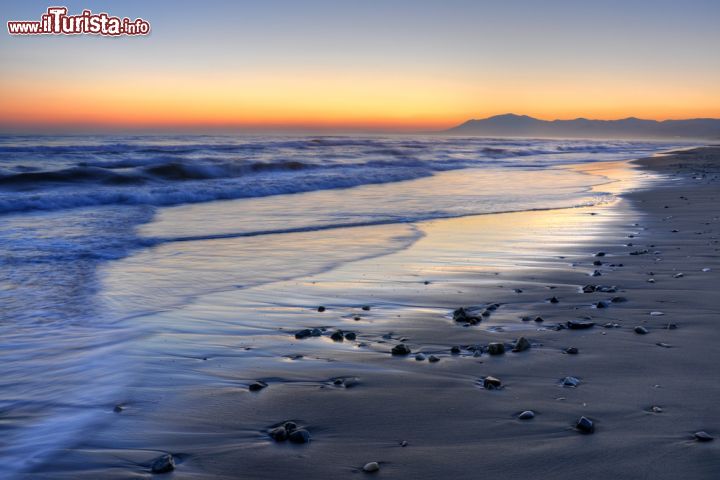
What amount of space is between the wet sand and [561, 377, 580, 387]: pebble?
0.04 metres

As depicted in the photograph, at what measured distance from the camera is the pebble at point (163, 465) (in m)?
2.63

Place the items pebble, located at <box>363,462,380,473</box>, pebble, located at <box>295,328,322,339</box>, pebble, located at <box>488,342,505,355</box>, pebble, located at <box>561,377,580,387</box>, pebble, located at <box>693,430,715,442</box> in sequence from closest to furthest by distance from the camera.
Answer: pebble, located at <box>363,462,380,473</box>, pebble, located at <box>693,430,715,442</box>, pebble, located at <box>561,377,580,387</box>, pebble, located at <box>488,342,505,355</box>, pebble, located at <box>295,328,322,339</box>

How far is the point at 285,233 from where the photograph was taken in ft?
34.0

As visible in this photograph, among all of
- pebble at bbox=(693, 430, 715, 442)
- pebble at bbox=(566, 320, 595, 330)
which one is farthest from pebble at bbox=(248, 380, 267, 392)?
pebble at bbox=(566, 320, 595, 330)

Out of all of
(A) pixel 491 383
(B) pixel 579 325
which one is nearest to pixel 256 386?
(A) pixel 491 383

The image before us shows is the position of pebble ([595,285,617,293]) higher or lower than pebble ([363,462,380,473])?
lower

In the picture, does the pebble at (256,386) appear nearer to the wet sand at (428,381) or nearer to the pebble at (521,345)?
the wet sand at (428,381)

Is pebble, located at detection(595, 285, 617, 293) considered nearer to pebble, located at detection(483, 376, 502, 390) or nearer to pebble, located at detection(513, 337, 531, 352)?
pebble, located at detection(513, 337, 531, 352)

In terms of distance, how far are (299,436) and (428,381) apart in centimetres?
106

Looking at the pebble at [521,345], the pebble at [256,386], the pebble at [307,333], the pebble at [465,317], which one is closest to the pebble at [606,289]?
the pebble at [465,317]

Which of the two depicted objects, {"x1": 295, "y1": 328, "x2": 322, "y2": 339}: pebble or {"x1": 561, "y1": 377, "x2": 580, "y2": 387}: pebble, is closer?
{"x1": 561, "y1": 377, "x2": 580, "y2": 387}: pebble

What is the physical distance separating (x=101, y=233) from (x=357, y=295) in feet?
19.4

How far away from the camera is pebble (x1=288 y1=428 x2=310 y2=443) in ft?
9.50

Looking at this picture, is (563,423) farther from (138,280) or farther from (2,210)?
(2,210)
